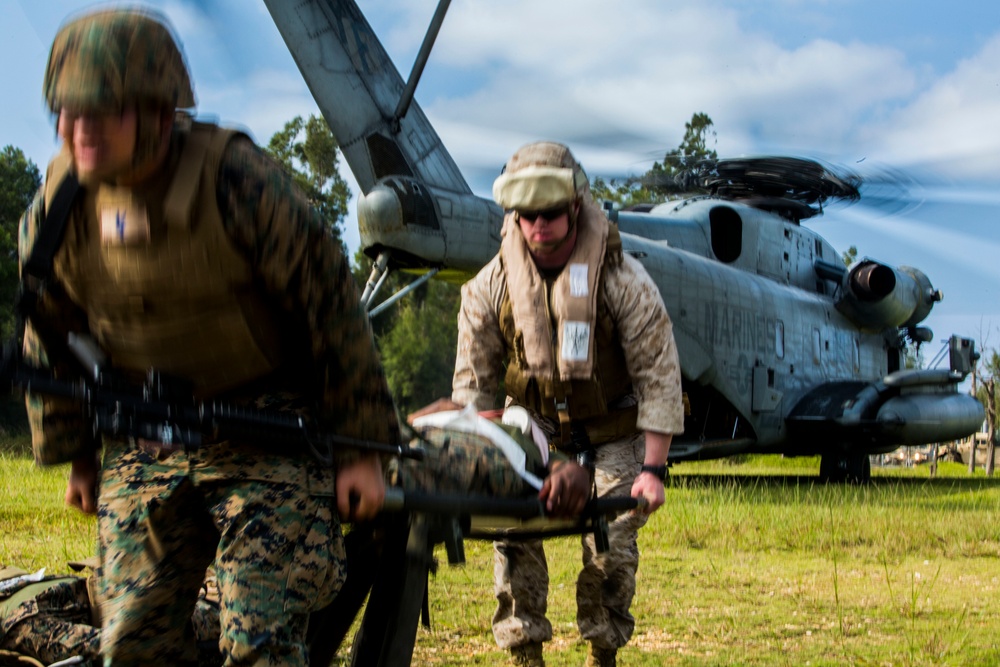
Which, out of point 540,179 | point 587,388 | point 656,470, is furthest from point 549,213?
point 656,470

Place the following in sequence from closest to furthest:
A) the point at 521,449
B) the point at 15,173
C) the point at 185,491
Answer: the point at 185,491
the point at 521,449
the point at 15,173

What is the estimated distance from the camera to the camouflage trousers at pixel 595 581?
13.3 ft

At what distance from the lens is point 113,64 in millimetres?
2133

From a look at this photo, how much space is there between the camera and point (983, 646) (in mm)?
4805

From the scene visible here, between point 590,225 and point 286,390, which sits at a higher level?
point 590,225

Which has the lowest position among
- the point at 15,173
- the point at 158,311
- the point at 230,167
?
the point at 158,311

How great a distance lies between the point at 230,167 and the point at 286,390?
1.64 ft

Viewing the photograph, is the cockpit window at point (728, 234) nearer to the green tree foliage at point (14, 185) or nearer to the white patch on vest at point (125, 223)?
the white patch on vest at point (125, 223)

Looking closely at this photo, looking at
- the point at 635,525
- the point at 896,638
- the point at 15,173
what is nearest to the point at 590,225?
the point at 635,525

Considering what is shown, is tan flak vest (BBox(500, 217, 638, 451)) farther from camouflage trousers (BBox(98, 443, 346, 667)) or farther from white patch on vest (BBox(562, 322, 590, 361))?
camouflage trousers (BBox(98, 443, 346, 667))

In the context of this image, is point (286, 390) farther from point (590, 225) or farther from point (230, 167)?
point (590, 225)

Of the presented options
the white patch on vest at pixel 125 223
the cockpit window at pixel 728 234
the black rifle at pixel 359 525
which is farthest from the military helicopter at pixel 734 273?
the white patch on vest at pixel 125 223

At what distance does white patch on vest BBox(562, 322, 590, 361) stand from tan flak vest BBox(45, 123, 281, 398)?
5.16 feet

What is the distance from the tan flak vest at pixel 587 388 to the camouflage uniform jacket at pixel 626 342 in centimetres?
4
